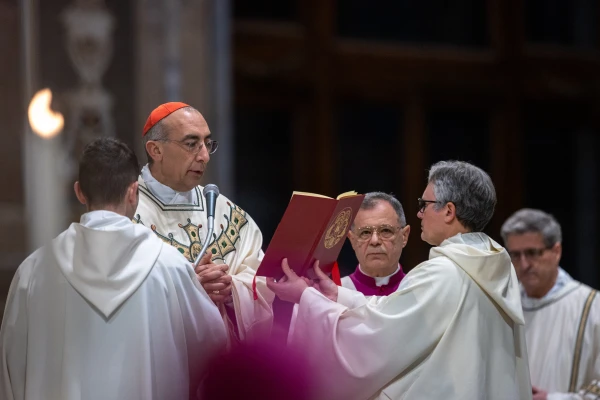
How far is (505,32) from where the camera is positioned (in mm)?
8984

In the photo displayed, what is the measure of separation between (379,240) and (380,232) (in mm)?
38

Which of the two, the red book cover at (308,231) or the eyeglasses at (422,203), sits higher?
the eyeglasses at (422,203)

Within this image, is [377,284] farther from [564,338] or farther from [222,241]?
[564,338]

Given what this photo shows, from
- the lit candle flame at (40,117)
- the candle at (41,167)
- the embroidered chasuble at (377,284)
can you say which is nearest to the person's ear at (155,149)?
the candle at (41,167)

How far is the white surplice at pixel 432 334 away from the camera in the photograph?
3.25 meters

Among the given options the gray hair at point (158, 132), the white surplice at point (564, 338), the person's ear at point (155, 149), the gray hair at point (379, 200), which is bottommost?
the white surplice at point (564, 338)

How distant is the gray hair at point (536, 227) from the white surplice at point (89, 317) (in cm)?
225

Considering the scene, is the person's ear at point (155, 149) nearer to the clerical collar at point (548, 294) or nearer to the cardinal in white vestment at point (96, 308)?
the cardinal in white vestment at point (96, 308)

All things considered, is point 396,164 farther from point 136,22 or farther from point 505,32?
point 136,22

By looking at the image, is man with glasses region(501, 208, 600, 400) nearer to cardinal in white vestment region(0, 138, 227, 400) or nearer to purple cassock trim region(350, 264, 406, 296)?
purple cassock trim region(350, 264, 406, 296)

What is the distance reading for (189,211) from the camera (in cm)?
371

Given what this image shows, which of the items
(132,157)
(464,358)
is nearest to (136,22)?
(132,157)

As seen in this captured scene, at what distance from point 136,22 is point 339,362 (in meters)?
4.51

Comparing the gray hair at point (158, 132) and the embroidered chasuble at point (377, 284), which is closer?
the gray hair at point (158, 132)
